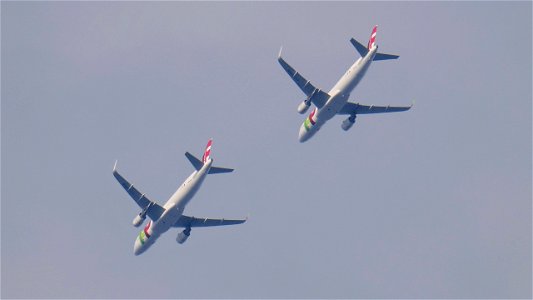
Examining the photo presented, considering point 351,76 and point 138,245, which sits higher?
point 351,76

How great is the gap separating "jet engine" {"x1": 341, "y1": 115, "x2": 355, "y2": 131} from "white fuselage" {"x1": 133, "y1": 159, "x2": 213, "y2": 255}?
68.9 feet

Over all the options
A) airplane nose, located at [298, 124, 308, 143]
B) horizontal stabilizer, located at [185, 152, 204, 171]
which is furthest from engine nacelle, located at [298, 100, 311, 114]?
horizontal stabilizer, located at [185, 152, 204, 171]

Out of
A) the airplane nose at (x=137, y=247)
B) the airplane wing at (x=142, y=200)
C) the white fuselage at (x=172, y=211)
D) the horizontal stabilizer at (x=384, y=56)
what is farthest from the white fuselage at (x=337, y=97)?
the airplane nose at (x=137, y=247)

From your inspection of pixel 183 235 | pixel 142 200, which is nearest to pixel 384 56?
pixel 142 200

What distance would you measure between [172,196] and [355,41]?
24.5 m

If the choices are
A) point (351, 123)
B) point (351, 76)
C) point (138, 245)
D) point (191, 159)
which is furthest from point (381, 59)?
point (138, 245)

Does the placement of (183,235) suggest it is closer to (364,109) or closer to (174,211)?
(174,211)

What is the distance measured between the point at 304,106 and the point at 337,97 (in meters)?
4.50

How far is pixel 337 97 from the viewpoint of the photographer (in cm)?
14075

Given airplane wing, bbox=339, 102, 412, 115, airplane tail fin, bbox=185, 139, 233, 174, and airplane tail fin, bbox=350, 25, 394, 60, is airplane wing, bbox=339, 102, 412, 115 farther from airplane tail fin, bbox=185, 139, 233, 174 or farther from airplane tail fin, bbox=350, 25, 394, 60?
airplane tail fin, bbox=185, 139, 233, 174

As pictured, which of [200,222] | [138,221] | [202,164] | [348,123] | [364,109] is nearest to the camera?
[202,164]

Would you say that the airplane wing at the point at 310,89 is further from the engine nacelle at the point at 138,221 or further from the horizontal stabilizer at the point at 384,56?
the engine nacelle at the point at 138,221

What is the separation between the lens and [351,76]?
13812cm

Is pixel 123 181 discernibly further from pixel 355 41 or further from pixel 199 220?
pixel 355 41
